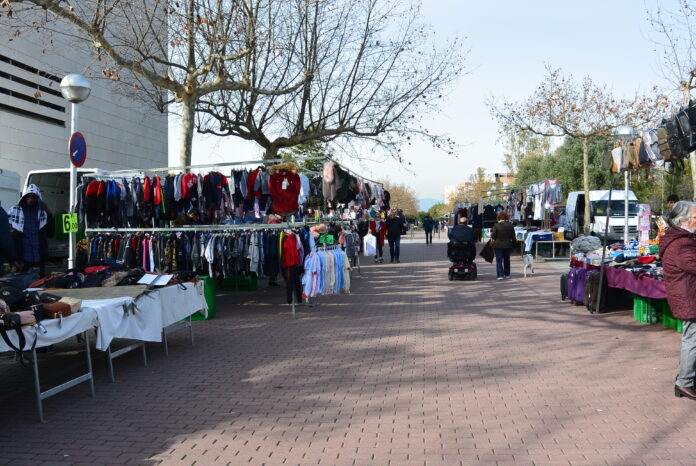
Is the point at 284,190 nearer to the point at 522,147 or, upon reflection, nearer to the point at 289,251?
the point at 289,251

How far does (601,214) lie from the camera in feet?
87.0

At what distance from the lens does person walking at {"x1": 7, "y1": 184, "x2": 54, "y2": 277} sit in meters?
11.0

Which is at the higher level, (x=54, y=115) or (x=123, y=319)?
(x=54, y=115)

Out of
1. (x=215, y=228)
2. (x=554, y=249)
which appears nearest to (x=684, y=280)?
(x=215, y=228)

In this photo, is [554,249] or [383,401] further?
[554,249]

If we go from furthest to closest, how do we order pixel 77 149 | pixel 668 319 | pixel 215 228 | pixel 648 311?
pixel 215 228 < pixel 648 311 < pixel 77 149 < pixel 668 319

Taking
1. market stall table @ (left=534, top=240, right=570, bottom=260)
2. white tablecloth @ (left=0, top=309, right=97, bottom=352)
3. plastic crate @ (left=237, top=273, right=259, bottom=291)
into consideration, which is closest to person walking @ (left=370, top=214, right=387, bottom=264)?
market stall table @ (left=534, top=240, right=570, bottom=260)

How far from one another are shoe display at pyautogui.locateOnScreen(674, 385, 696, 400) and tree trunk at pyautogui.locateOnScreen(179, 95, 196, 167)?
A: 1079 cm

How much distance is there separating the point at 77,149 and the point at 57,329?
4.63 meters

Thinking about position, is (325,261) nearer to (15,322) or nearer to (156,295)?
(156,295)

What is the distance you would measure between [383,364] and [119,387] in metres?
2.92

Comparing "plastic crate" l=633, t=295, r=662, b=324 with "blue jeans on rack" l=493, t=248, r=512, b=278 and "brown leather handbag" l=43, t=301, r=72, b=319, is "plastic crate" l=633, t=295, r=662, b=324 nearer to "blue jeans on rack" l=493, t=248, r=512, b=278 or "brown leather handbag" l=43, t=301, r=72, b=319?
"blue jeans on rack" l=493, t=248, r=512, b=278

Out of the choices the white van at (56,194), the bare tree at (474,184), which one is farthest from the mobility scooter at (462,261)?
the bare tree at (474,184)

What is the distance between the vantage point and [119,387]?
6082 millimetres
